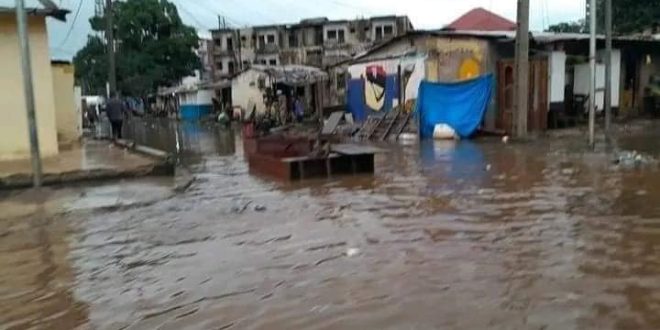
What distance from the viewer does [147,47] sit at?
59.0 metres

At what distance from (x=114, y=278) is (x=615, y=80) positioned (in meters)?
23.7

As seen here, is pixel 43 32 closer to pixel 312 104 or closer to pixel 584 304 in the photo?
pixel 584 304

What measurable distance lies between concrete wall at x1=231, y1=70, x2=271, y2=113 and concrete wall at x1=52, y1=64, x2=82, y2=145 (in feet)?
53.5

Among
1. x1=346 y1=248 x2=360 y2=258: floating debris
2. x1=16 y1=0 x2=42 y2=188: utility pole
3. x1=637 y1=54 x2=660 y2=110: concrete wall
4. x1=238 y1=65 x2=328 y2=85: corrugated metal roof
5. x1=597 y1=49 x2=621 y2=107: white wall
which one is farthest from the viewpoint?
x1=238 y1=65 x2=328 y2=85: corrugated metal roof

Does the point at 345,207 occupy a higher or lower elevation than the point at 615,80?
lower

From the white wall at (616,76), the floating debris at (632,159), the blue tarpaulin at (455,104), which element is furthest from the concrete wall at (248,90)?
the floating debris at (632,159)

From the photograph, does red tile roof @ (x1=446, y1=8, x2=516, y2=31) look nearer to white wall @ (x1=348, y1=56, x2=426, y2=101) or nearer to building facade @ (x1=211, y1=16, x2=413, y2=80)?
building facade @ (x1=211, y1=16, x2=413, y2=80)

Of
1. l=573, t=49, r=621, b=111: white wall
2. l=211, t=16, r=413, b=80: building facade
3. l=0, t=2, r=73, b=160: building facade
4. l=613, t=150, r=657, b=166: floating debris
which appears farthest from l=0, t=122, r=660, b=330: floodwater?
l=211, t=16, r=413, b=80: building facade

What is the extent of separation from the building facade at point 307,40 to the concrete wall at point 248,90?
1183 centimetres

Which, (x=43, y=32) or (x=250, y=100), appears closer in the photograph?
(x=43, y=32)

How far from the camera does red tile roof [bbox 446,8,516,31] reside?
178 ft

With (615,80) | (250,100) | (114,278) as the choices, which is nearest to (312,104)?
(250,100)

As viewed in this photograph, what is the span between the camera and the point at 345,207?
10250mm

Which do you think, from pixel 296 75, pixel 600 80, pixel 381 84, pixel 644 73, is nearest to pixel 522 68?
pixel 600 80
